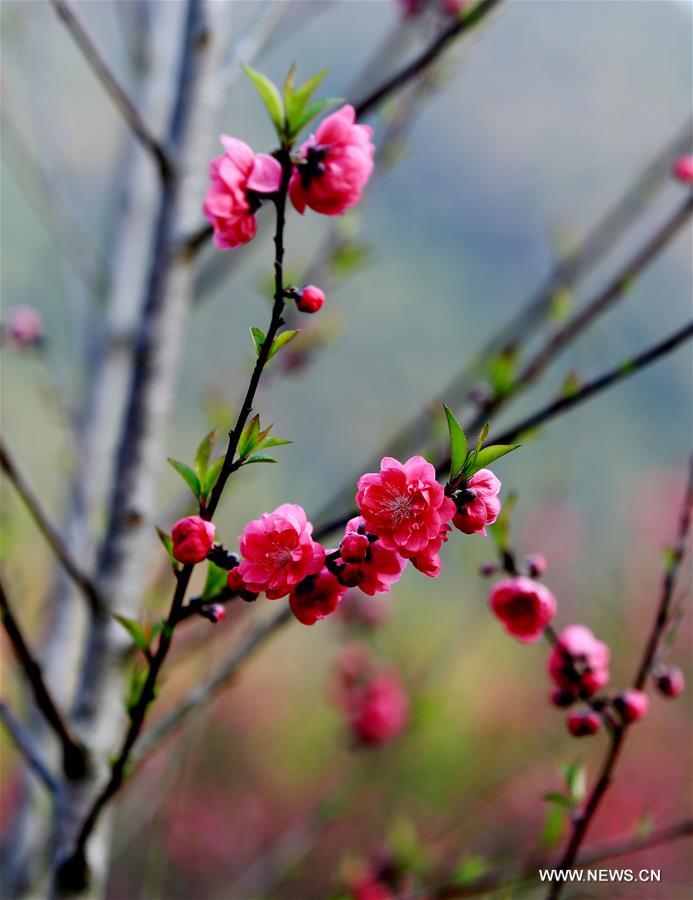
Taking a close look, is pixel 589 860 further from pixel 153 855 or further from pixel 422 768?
pixel 422 768

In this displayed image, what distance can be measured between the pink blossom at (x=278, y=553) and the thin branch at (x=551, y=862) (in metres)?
0.51

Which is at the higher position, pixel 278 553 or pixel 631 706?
pixel 278 553

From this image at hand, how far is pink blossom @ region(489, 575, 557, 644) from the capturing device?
30.0 inches

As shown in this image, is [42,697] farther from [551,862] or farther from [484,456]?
[551,862]

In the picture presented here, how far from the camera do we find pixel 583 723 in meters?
0.78

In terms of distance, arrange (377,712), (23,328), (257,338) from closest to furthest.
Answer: (257,338), (23,328), (377,712)

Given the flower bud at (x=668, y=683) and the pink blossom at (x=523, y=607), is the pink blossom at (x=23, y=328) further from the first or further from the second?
the flower bud at (x=668, y=683)

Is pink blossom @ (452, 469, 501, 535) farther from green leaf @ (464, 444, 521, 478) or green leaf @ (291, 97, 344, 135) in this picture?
green leaf @ (291, 97, 344, 135)

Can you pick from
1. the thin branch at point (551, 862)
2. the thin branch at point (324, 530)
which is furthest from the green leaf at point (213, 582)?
the thin branch at point (551, 862)

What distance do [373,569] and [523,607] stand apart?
0.86 ft

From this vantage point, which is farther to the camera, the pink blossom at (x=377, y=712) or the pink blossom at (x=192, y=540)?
the pink blossom at (x=377, y=712)

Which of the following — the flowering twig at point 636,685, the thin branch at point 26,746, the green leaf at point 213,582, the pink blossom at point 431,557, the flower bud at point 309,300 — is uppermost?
the flower bud at point 309,300

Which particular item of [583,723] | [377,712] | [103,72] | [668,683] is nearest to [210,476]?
[583,723]

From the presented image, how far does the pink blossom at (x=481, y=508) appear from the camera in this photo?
571 mm
